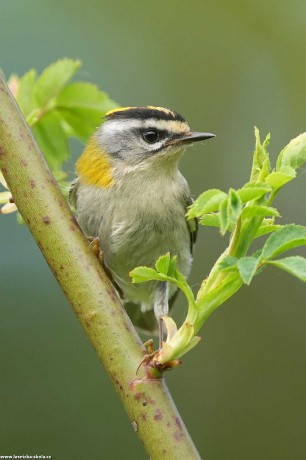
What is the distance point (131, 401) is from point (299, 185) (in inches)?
185

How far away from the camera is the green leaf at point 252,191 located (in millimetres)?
1110

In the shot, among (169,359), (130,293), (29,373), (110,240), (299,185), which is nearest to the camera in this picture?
(169,359)

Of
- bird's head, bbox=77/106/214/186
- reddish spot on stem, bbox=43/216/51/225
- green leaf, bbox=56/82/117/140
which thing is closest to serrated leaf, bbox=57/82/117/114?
green leaf, bbox=56/82/117/140

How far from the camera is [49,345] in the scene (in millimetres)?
5566

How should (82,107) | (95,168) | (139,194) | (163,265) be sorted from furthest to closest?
(95,168)
(139,194)
(82,107)
(163,265)

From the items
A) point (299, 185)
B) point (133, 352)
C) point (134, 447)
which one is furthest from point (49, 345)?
point (133, 352)

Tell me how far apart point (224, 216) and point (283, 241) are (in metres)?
0.13

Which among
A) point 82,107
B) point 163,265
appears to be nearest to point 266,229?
point 163,265

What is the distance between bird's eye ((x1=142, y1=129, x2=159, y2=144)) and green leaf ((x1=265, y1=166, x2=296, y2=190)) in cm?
186

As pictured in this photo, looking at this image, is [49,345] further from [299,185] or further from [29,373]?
[299,185]

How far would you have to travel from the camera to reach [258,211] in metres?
1.14

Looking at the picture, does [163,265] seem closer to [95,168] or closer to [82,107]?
[82,107]

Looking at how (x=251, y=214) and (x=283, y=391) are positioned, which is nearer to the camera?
(x=251, y=214)

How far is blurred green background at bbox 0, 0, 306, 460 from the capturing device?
5.35 m
